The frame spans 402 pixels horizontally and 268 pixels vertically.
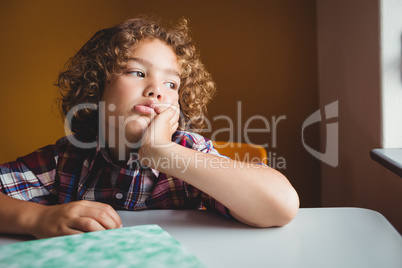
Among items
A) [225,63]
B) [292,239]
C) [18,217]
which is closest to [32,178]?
[18,217]

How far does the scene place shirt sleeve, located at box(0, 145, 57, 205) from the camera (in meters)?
0.84

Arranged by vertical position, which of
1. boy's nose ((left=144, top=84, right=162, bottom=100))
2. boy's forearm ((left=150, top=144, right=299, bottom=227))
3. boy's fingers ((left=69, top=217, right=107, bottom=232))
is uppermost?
boy's nose ((left=144, top=84, right=162, bottom=100))

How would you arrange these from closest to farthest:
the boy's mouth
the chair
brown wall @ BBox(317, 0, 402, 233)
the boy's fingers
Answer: the boy's fingers
the boy's mouth
brown wall @ BBox(317, 0, 402, 233)
the chair

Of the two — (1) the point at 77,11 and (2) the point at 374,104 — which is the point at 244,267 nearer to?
(2) the point at 374,104

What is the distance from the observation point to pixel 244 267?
17.3 inches

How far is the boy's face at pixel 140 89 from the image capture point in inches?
33.4

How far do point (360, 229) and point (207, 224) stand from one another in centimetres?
25

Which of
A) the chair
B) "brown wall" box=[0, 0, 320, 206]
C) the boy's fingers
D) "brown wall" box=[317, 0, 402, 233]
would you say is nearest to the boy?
the boy's fingers

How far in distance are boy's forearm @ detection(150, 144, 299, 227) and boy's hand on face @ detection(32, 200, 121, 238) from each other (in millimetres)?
156

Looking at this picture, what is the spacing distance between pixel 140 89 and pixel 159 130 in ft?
0.49

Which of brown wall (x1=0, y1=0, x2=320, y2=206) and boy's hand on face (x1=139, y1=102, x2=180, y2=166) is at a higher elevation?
brown wall (x1=0, y1=0, x2=320, y2=206)

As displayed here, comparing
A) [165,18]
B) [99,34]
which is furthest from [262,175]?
[165,18]

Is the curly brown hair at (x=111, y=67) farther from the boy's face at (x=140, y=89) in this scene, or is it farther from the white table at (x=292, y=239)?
the white table at (x=292, y=239)

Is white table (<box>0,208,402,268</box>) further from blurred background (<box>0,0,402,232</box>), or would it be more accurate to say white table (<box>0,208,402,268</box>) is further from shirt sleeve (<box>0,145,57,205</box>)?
blurred background (<box>0,0,402,232</box>)
